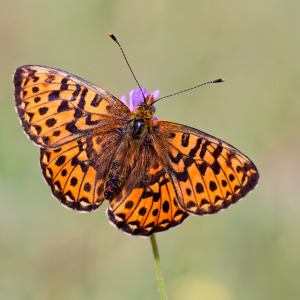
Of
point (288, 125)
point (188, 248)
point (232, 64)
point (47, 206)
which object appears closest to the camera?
point (188, 248)

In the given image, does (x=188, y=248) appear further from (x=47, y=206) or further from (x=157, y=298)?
(x=47, y=206)

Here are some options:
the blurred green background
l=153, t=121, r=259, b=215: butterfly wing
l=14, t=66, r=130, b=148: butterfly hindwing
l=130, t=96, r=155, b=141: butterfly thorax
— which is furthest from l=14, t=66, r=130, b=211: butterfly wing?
the blurred green background

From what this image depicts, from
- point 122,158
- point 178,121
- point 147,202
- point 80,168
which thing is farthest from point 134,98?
point 178,121

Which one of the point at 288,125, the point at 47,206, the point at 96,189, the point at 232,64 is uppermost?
the point at 232,64

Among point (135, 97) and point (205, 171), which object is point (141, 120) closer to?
point (135, 97)

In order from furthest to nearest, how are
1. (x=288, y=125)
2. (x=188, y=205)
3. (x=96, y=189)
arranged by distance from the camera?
1. (x=288, y=125)
2. (x=96, y=189)
3. (x=188, y=205)

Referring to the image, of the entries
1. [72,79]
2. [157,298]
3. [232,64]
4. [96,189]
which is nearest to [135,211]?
[96,189]

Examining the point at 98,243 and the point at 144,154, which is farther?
the point at 98,243
